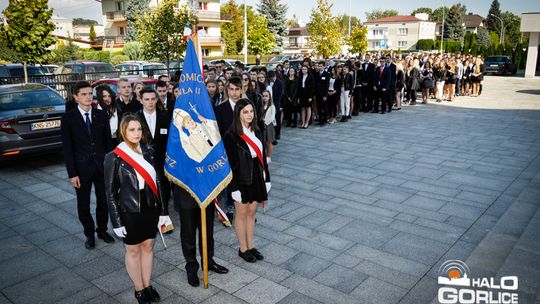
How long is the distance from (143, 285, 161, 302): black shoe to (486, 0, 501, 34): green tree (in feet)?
393

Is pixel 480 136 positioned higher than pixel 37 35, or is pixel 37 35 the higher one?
pixel 37 35

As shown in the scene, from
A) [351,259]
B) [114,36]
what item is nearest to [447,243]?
[351,259]

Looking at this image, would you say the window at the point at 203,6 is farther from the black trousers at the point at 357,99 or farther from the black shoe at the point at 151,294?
the black shoe at the point at 151,294

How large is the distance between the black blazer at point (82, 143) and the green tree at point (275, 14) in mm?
58024

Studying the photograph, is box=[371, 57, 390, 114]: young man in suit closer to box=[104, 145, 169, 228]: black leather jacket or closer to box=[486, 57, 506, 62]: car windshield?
box=[104, 145, 169, 228]: black leather jacket

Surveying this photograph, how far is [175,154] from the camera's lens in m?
4.61

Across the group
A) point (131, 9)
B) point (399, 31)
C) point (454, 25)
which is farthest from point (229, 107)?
point (399, 31)

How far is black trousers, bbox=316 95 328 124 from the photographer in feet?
46.6

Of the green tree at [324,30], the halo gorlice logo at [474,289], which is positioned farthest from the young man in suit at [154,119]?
the green tree at [324,30]

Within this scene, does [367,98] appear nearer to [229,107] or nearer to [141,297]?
[229,107]

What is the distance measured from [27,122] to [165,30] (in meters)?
12.9

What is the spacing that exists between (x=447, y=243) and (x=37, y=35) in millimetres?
18482

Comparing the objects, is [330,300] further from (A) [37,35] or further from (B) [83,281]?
(A) [37,35]

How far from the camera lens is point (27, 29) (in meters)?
17.9
